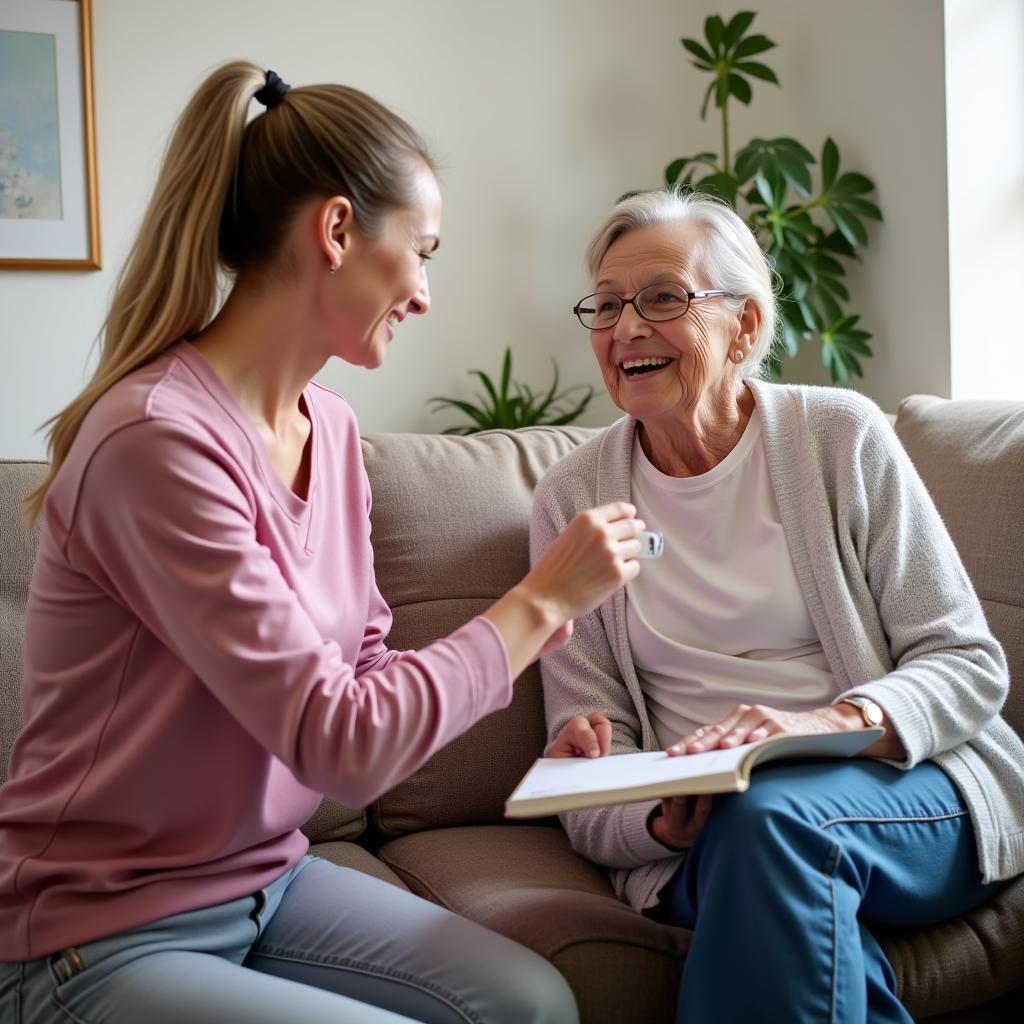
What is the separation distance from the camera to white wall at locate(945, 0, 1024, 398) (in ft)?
9.34

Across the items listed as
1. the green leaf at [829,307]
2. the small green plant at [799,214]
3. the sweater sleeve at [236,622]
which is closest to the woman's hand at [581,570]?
the sweater sleeve at [236,622]

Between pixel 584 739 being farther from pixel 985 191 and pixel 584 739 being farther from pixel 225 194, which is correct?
pixel 985 191

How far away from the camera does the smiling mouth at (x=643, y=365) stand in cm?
178

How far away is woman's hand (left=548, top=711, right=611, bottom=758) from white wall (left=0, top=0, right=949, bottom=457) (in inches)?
65.1

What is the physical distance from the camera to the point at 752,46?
122 inches

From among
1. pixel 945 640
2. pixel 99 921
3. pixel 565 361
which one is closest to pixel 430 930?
pixel 99 921

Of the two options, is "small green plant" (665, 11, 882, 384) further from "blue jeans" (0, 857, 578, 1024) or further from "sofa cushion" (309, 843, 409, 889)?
"blue jeans" (0, 857, 578, 1024)

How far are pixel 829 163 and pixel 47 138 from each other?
6.34 ft

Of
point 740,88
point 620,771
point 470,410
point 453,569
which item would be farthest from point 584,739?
point 740,88

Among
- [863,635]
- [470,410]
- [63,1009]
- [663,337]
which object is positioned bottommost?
[63,1009]

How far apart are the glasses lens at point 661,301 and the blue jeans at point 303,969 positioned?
886 millimetres

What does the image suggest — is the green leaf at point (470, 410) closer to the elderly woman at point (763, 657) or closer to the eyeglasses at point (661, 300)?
the elderly woman at point (763, 657)

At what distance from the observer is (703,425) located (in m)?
1.81

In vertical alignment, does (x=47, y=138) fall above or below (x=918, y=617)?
above
